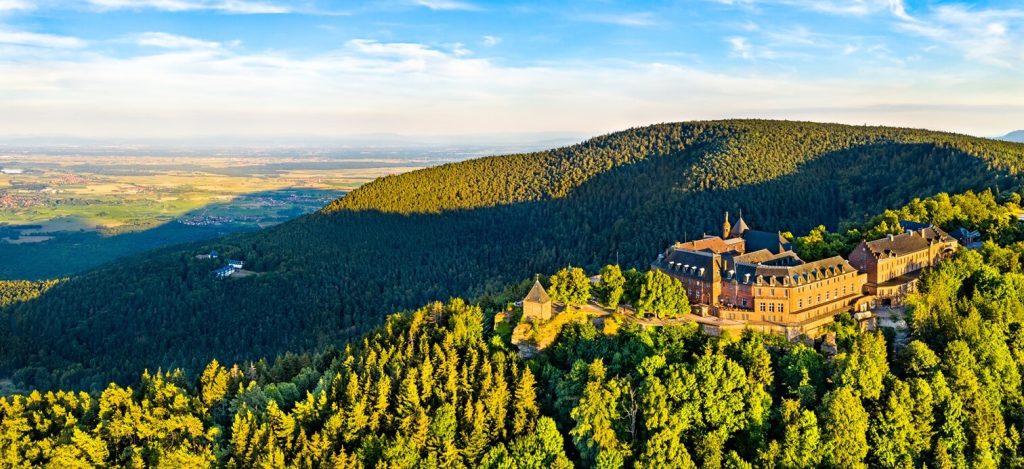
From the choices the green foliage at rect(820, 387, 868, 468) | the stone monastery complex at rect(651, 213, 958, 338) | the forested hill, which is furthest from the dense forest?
the forested hill

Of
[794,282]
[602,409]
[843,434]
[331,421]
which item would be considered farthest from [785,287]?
[331,421]

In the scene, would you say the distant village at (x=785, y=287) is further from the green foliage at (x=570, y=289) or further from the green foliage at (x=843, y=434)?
the green foliage at (x=843, y=434)

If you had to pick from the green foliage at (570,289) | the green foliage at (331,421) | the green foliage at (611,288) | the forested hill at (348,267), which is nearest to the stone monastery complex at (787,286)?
the green foliage at (570,289)

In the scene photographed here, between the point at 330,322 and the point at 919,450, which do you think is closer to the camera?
the point at 919,450

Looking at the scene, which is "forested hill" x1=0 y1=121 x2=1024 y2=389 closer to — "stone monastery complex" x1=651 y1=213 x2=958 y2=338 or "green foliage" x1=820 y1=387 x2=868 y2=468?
"stone monastery complex" x1=651 y1=213 x2=958 y2=338

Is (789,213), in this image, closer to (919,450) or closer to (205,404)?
(919,450)

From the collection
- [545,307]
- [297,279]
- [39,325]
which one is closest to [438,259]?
[297,279]

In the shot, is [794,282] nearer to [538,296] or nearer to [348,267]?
[538,296]
